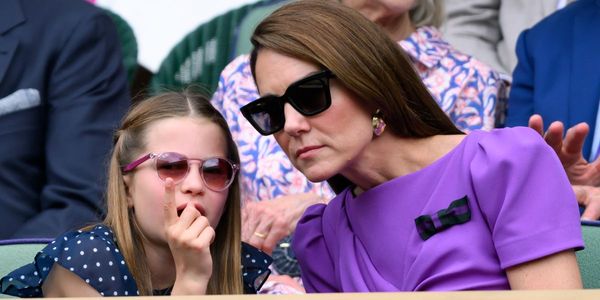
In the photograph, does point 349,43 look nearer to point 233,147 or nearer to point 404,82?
point 404,82

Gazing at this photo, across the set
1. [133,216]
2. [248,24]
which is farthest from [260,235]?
[248,24]

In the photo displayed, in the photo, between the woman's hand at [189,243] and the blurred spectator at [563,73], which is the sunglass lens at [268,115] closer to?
the woman's hand at [189,243]

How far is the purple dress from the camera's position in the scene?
88.9 inches

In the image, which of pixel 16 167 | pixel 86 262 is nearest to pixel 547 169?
pixel 86 262

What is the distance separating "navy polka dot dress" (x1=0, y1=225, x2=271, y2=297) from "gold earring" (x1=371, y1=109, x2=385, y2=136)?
0.59 m

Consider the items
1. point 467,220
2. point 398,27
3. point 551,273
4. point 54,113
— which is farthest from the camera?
point 398,27

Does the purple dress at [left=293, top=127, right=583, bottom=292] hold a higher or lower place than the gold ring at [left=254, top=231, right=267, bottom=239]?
higher

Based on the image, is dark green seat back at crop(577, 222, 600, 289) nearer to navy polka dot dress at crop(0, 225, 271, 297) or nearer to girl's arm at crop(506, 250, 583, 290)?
girl's arm at crop(506, 250, 583, 290)

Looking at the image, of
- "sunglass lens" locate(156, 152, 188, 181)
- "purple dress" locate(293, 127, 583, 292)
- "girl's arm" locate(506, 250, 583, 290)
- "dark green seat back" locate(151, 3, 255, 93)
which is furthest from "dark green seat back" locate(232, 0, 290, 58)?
"girl's arm" locate(506, 250, 583, 290)

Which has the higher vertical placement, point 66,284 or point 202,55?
point 66,284

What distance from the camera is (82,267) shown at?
2479 mm

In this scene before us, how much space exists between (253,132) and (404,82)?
1.13m

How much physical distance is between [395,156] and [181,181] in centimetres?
44

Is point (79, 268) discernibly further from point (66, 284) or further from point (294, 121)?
point (294, 121)
